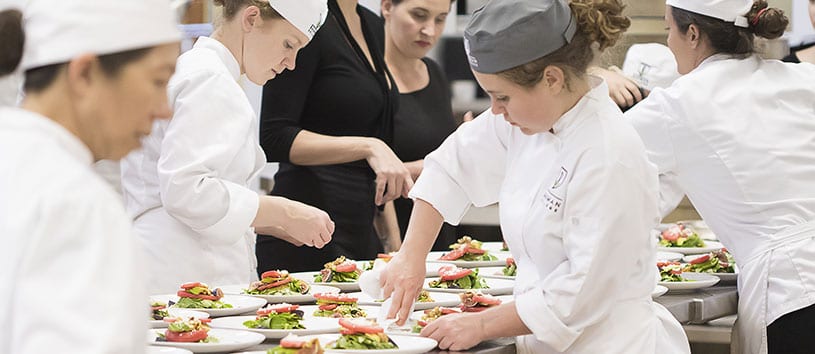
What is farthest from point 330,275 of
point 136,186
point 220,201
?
point 136,186

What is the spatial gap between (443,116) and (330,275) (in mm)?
1492

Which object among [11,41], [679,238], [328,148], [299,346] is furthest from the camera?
[679,238]

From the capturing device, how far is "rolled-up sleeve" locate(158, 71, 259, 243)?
278cm

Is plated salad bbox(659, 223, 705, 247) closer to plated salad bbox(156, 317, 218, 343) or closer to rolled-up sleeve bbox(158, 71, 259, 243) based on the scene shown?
rolled-up sleeve bbox(158, 71, 259, 243)

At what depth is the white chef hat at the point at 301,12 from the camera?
3.06 m

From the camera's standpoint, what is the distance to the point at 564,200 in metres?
2.21

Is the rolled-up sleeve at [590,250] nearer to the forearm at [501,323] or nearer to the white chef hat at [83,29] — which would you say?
the forearm at [501,323]

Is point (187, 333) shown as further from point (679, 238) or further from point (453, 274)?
point (679, 238)

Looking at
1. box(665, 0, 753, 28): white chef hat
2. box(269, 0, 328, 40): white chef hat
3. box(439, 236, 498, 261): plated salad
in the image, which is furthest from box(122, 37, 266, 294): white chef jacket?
box(665, 0, 753, 28): white chef hat

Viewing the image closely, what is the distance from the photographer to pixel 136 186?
3.05 meters

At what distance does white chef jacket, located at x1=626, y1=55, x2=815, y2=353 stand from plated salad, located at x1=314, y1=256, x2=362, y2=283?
797mm

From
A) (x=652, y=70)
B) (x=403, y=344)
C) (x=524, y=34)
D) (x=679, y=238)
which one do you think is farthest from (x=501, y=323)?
(x=652, y=70)

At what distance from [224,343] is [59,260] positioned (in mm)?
760

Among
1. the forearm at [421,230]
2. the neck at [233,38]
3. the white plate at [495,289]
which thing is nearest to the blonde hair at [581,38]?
the forearm at [421,230]
